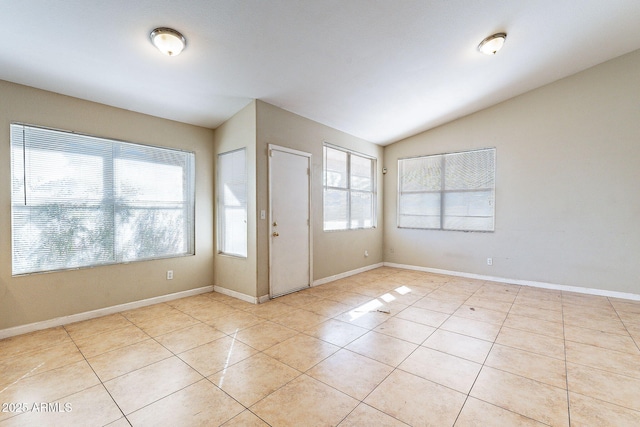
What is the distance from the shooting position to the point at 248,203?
12.7ft

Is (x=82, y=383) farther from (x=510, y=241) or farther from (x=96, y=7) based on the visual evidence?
(x=510, y=241)

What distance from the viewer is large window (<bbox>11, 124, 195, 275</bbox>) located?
2.91 metres

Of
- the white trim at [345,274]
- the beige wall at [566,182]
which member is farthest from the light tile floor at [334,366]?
the white trim at [345,274]

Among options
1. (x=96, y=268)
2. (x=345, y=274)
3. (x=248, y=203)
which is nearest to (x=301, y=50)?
(x=248, y=203)

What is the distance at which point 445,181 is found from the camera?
5.41 meters

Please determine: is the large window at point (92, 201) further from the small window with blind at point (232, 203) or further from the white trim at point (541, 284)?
the white trim at point (541, 284)

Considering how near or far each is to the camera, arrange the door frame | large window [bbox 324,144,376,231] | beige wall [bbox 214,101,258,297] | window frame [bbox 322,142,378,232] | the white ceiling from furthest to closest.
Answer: large window [bbox 324,144,376,231], window frame [bbox 322,142,378,232], the door frame, beige wall [bbox 214,101,258,297], the white ceiling

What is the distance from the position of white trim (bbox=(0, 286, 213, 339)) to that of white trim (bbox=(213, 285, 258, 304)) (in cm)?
27

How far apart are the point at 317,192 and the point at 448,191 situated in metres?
2.63

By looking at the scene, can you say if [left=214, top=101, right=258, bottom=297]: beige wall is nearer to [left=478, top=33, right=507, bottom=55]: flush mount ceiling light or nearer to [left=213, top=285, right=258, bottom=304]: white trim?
[left=213, top=285, right=258, bottom=304]: white trim

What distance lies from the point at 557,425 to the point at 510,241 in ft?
12.3

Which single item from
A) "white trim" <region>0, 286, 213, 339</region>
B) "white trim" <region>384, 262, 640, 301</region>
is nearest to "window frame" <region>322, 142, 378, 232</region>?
"white trim" <region>384, 262, 640, 301</region>

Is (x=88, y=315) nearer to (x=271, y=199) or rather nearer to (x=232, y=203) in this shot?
(x=232, y=203)

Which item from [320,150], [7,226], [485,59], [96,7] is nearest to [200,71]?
[96,7]
